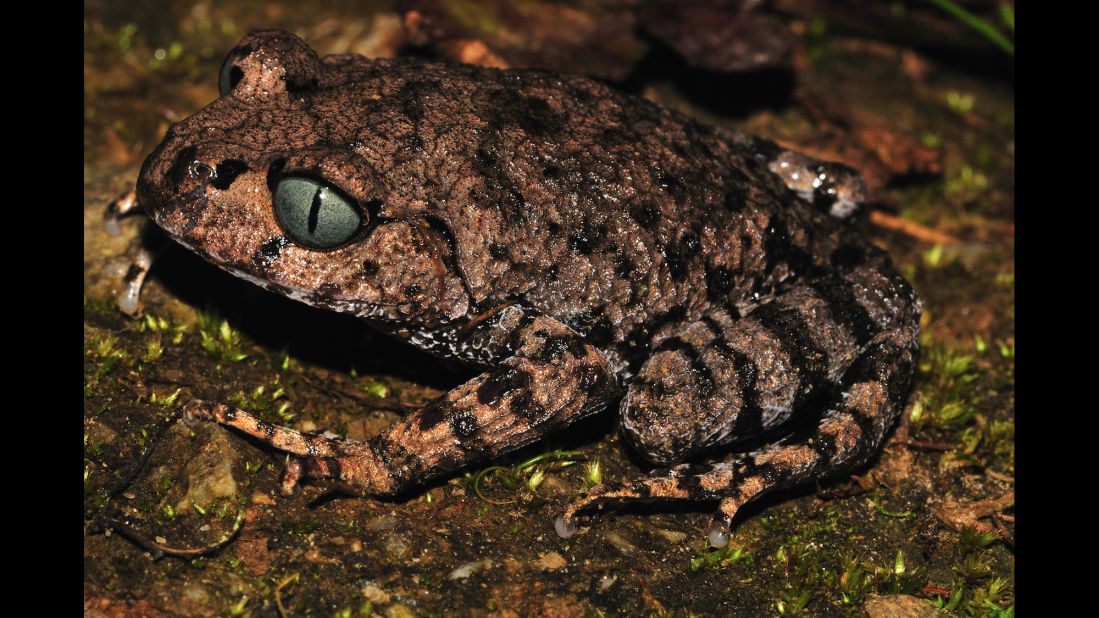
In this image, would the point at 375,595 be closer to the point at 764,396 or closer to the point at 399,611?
the point at 399,611

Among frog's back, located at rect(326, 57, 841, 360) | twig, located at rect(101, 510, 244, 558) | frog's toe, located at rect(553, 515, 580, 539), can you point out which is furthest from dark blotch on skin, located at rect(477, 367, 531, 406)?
twig, located at rect(101, 510, 244, 558)

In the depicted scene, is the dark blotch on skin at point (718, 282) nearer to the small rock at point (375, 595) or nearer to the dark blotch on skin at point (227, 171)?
the small rock at point (375, 595)

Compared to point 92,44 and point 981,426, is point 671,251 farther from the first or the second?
point 92,44

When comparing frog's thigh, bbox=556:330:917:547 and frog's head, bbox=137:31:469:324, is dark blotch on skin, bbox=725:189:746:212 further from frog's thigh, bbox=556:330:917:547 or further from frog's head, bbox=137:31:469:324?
frog's head, bbox=137:31:469:324

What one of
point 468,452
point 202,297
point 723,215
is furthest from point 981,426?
point 202,297

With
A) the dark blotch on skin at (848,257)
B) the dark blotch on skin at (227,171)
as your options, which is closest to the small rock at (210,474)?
the dark blotch on skin at (227,171)
